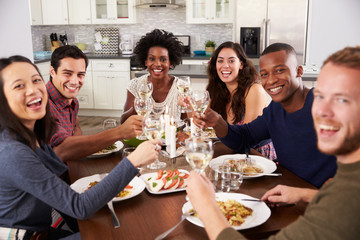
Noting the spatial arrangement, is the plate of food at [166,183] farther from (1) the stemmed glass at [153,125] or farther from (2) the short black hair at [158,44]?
(2) the short black hair at [158,44]

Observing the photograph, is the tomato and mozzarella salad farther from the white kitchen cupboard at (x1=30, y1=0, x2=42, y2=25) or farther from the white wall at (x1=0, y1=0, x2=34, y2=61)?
the white kitchen cupboard at (x1=30, y1=0, x2=42, y2=25)

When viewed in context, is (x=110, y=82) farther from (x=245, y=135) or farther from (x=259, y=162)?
(x=259, y=162)

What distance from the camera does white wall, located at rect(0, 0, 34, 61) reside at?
2691 millimetres

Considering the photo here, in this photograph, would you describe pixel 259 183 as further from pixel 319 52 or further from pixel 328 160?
pixel 319 52

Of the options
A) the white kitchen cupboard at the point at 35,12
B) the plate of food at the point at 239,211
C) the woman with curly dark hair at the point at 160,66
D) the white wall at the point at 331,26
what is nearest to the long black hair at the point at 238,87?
the woman with curly dark hair at the point at 160,66

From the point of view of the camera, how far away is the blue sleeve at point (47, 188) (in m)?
1.27

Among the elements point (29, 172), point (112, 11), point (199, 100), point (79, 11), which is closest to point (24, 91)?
point (29, 172)

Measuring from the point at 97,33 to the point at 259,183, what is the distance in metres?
5.74

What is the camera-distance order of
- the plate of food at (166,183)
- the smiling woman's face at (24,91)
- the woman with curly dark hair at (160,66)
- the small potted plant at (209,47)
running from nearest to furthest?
the smiling woman's face at (24,91), the plate of food at (166,183), the woman with curly dark hair at (160,66), the small potted plant at (209,47)

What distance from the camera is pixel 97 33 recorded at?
6668 millimetres

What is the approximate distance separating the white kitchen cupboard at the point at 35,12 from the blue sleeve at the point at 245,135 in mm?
5261

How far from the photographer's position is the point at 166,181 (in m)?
1.54

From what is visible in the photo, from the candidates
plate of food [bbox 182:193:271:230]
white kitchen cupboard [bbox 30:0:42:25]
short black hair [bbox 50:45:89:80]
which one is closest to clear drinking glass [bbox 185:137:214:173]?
plate of food [bbox 182:193:271:230]

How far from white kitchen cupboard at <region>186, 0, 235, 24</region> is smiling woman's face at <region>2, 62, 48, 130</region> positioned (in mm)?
4849
